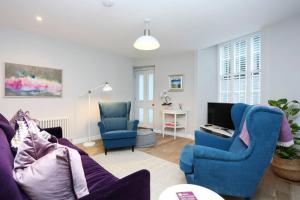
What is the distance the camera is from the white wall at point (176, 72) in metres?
4.55

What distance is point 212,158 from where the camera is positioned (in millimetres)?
1694

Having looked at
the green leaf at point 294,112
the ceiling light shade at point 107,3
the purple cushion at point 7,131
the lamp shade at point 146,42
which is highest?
the ceiling light shade at point 107,3

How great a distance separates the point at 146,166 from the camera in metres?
2.75

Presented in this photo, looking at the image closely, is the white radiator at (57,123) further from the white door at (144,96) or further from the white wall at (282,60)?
the white wall at (282,60)

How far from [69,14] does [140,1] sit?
1129 millimetres

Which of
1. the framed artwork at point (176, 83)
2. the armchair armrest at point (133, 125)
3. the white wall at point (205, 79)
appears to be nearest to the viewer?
the armchair armrest at point (133, 125)

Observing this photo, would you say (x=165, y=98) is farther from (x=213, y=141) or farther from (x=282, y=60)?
(x=282, y=60)

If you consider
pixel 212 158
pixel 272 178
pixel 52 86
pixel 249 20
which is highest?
pixel 249 20

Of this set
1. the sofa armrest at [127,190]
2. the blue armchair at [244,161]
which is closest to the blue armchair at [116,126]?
the blue armchair at [244,161]

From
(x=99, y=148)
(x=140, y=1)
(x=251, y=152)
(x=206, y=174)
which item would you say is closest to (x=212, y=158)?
(x=206, y=174)

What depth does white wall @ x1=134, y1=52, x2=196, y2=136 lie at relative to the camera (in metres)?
4.55

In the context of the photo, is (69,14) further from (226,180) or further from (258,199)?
(258,199)

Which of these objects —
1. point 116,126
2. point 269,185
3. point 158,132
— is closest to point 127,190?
point 269,185

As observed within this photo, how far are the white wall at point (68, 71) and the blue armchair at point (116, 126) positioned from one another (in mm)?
777
